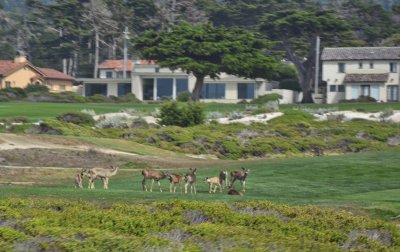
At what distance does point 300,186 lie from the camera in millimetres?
32750

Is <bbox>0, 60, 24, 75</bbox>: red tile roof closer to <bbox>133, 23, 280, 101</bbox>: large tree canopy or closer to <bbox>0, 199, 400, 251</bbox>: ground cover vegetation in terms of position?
<bbox>133, 23, 280, 101</bbox>: large tree canopy

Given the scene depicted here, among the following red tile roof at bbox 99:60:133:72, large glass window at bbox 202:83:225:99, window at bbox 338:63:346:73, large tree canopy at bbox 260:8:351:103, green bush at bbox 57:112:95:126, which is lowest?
green bush at bbox 57:112:95:126

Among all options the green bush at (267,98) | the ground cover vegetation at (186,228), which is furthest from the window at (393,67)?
the ground cover vegetation at (186,228)

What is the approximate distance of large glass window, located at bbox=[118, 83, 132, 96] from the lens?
369 feet

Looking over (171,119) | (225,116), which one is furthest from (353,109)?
(171,119)

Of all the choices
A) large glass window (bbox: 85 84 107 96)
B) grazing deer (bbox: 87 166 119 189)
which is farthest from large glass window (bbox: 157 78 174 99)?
grazing deer (bbox: 87 166 119 189)

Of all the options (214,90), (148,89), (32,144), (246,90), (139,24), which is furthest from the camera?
(139,24)

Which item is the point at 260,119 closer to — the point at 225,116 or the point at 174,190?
the point at 225,116

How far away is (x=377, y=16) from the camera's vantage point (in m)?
140

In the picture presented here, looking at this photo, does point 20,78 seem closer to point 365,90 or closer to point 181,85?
point 181,85

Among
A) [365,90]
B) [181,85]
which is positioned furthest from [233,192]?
[181,85]

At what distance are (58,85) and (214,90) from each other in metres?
22.6

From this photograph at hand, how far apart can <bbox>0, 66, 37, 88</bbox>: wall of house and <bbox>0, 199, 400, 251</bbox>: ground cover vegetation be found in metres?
92.7

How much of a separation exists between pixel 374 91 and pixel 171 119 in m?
38.8
